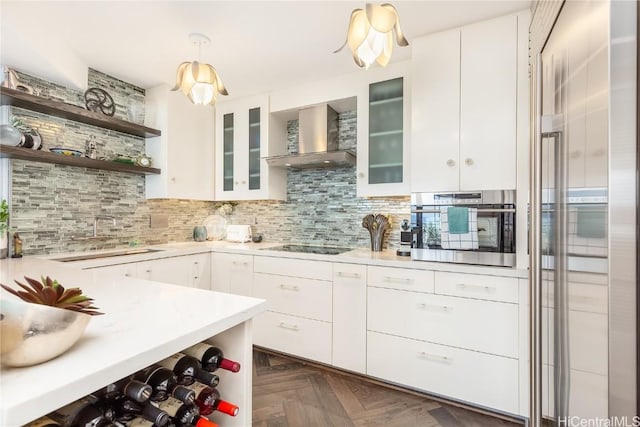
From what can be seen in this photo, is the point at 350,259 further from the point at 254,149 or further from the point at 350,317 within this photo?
the point at 254,149

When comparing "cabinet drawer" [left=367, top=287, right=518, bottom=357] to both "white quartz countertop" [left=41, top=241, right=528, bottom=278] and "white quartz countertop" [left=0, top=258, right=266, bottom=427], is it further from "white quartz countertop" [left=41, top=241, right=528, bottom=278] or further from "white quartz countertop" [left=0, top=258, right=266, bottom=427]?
"white quartz countertop" [left=0, top=258, right=266, bottom=427]

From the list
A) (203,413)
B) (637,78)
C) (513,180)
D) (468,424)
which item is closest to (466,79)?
(513,180)

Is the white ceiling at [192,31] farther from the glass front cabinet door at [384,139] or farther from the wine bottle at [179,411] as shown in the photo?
the wine bottle at [179,411]

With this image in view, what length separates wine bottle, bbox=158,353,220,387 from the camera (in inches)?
29.2

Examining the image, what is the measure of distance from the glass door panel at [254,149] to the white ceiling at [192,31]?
52 cm

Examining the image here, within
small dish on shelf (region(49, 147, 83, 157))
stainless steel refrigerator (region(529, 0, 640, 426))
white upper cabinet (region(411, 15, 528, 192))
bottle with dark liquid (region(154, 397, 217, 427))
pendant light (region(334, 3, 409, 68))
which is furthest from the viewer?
small dish on shelf (region(49, 147, 83, 157))

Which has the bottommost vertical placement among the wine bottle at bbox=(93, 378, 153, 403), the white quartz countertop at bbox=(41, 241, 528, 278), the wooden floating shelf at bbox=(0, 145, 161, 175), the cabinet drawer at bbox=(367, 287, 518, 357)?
the cabinet drawer at bbox=(367, 287, 518, 357)

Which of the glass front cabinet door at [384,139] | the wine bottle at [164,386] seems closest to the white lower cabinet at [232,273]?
the glass front cabinet door at [384,139]

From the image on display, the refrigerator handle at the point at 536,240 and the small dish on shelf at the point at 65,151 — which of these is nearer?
the refrigerator handle at the point at 536,240

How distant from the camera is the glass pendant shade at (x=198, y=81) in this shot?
73.2 inches

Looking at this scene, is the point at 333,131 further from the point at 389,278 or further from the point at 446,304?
the point at 446,304

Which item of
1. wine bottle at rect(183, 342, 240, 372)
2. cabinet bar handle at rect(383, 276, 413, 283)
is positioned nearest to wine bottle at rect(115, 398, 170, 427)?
wine bottle at rect(183, 342, 240, 372)

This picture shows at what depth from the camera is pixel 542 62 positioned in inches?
34.2

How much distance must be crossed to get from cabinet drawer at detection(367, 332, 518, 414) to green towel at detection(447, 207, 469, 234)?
2.44ft
